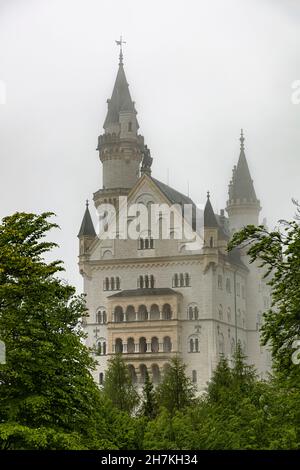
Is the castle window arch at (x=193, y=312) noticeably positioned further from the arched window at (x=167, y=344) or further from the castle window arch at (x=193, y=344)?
the arched window at (x=167, y=344)

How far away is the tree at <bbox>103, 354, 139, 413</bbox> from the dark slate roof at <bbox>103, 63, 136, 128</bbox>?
52.3 metres

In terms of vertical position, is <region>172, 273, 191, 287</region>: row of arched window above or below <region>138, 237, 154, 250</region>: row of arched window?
below

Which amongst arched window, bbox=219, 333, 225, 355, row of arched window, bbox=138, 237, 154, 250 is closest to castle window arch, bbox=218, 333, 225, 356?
arched window, bbox=219, 333, 225, 355

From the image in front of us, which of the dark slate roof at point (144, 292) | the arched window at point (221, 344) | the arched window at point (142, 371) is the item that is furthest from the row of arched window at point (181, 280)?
the arched window at point (142, 371)

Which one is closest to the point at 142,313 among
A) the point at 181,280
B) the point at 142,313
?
the point at 142,313

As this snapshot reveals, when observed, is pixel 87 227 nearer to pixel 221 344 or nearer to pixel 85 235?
pixel 85 235

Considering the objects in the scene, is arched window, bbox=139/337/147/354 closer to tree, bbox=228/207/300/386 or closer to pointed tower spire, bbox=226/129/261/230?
pointed tower spire, bbox=226/129/261/230

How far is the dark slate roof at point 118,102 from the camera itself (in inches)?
5394

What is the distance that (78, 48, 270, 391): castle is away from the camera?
121 meters

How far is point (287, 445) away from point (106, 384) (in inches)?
2001

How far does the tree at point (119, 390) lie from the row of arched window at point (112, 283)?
3501cm

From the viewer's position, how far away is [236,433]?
43125mm

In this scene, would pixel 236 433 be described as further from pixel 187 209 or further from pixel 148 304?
pixel 187 209

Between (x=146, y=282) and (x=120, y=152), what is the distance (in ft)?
60.2
